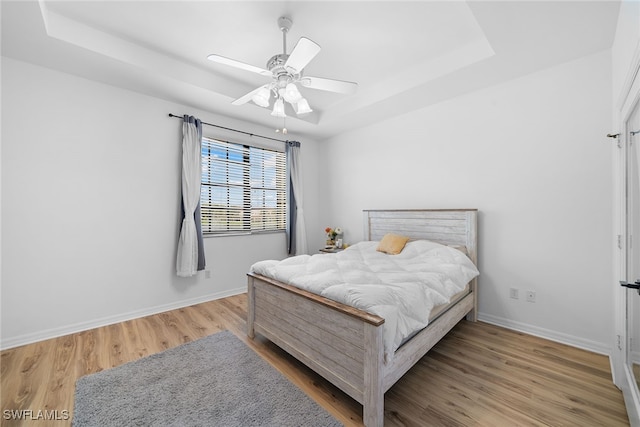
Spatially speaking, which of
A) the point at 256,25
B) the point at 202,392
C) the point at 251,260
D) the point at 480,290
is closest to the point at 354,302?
the point at 202,392

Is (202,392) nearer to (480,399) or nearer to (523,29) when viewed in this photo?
(480,399)

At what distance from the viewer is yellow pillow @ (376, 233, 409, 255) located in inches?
121

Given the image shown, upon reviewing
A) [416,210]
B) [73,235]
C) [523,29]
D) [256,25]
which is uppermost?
[256,25]

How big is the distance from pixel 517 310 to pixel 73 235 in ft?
15.2

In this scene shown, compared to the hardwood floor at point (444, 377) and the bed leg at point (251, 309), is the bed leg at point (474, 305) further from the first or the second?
the bed leg at point (251, 309)

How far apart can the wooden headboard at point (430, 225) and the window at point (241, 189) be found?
160 cm

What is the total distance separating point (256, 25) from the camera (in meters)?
2.23

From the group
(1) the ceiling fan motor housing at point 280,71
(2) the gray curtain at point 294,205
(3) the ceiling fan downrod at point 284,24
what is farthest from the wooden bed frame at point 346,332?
(3) the ceiling fan downrod at point 284,24

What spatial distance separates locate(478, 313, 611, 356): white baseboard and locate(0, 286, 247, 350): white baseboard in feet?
11.2

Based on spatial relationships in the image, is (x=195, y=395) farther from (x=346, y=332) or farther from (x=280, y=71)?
(x=280, y=71)

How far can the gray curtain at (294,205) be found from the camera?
14.7 feet

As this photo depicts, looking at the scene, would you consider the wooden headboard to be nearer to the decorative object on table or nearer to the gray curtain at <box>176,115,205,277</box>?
the decorative object on table

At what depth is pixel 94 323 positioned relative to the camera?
2.78 m

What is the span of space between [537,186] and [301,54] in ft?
8.33
